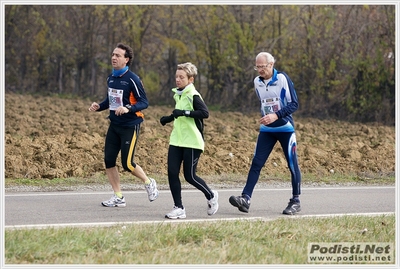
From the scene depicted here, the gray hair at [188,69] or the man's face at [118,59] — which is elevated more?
the man's face at [118,59]

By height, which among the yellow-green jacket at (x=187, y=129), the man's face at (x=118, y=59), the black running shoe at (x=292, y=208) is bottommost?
the black running shoe at (x=292, y=208)

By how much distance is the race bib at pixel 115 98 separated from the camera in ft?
29.7

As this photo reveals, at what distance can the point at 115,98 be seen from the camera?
9086 millimetres

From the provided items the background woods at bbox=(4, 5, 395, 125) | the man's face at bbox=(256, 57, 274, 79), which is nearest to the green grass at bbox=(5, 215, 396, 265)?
the man's face at bbox=(256, 57, 274, 79)

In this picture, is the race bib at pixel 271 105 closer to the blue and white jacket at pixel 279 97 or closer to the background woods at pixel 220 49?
the blue and white jacket at pixel 279 97

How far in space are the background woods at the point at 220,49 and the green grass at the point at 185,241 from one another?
60.2 feet

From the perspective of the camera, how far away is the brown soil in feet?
41.8

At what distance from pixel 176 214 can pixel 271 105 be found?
5.44 feet

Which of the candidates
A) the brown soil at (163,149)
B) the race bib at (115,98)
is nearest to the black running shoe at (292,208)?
the race bib at (115,98)

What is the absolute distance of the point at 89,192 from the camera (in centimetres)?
1048

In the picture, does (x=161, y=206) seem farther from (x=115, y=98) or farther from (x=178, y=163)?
(x=115, y=98)
